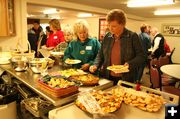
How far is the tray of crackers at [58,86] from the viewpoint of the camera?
130cm

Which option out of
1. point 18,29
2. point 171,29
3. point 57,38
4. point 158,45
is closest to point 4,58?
point 18,29

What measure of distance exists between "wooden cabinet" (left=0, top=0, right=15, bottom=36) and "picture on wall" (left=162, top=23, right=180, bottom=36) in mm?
6582

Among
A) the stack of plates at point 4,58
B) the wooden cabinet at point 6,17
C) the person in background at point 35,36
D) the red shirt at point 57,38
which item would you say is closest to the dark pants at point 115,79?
the stack of plates at point 4,58

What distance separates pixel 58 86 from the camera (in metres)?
1.35

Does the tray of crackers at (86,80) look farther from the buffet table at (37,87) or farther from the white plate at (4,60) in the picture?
the white plate at (4,60)

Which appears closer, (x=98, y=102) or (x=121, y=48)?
(x=98, y=102)

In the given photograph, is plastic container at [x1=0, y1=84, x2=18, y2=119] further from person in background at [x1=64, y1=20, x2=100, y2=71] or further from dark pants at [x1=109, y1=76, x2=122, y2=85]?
dark pants at [x1=109, y1=76, x2=122, y2=85]

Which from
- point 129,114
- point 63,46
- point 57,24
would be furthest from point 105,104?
point 57,24

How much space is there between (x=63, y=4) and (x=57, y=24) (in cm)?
88

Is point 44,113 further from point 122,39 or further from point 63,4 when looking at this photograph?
point 63,4

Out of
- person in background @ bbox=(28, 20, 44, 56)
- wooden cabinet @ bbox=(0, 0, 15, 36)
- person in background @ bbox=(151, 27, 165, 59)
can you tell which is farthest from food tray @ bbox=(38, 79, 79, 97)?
person in background @ bbox=(151, 27, 165, 59)

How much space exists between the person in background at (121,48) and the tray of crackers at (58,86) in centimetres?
51

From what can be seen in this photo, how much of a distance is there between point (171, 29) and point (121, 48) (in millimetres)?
6754

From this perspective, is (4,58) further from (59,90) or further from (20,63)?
(59,90)
